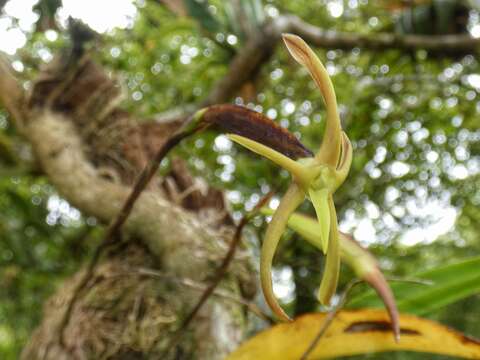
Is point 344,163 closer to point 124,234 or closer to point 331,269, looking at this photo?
point 331,269

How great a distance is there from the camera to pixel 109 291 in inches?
25.7

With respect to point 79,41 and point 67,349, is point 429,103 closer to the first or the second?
point 79,41

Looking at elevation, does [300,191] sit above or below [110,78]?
below

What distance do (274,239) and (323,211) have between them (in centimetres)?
3

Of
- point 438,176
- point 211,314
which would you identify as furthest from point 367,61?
point 211,314

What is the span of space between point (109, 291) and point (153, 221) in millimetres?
93

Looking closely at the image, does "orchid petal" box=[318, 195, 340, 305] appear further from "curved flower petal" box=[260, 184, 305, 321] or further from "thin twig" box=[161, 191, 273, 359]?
"thin twig" box=[161, 191, 273, 359]

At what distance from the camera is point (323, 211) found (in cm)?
30

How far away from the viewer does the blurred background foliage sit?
43.1 inches

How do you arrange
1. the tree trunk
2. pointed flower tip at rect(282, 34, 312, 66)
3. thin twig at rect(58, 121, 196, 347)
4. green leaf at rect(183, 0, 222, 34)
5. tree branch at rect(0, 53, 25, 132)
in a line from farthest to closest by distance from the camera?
green leaf at rect(183, 0, 222, 34), tree branch at rect(0, 53, 25, 132), the tree trunk, thin twig at rect(58, 121, 196, 347), pointed flower tip at rect(282, 34, 312, 66)

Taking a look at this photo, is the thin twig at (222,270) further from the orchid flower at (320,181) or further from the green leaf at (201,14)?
the green leaf at (201,14)

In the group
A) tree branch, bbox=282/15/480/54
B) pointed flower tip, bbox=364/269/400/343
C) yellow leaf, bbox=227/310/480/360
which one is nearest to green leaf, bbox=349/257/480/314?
yellow leaf, bbox=227/310/480/360

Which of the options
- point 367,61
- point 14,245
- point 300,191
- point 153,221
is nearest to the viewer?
point 300,191

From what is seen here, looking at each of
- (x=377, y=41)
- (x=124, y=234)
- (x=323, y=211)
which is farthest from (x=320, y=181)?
(x=377, y=41)
